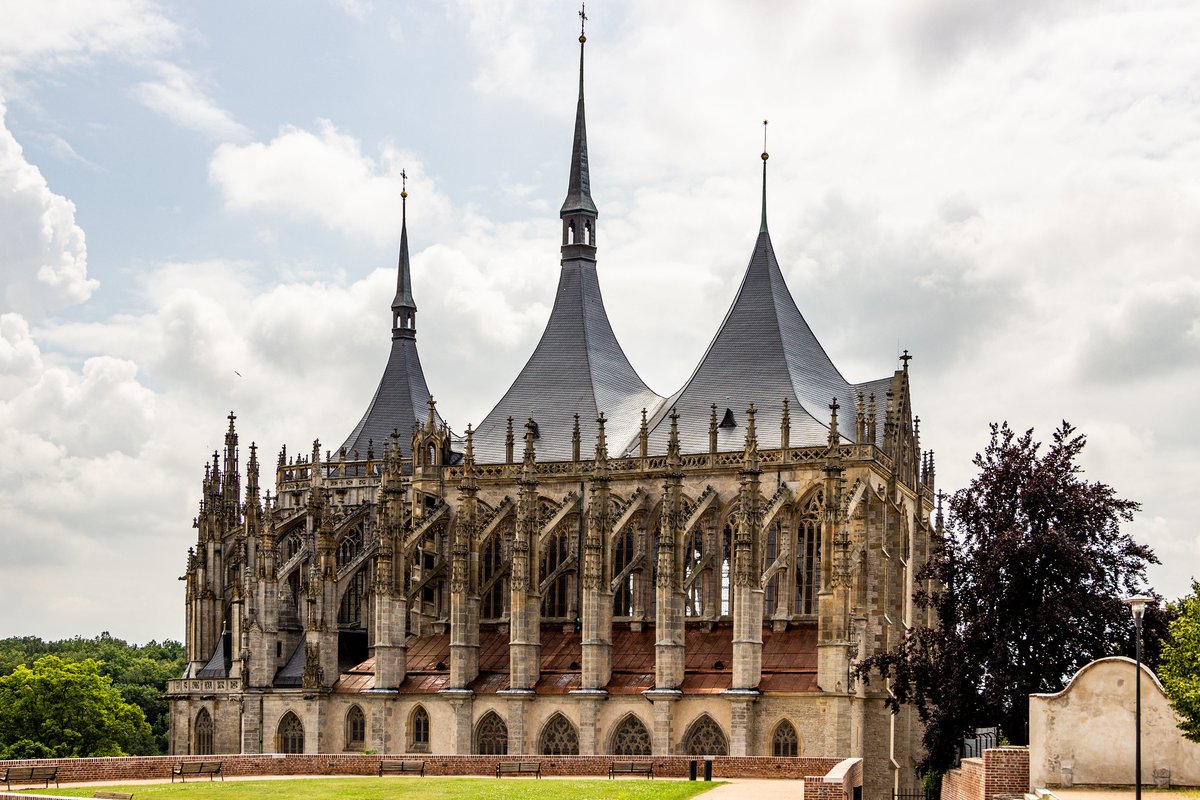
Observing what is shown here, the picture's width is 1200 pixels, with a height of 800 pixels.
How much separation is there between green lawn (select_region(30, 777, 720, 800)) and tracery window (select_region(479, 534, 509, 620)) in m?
20.1

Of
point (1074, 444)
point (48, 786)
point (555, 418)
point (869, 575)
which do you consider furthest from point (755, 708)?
point (48, 786)

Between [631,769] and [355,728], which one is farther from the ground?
[631,769]

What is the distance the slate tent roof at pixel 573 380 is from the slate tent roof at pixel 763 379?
8.64 feet

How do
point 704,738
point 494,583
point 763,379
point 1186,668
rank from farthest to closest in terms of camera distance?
point 494,583 → point 763,379 → point 704,738 → point 1186,668

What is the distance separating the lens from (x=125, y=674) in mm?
108375

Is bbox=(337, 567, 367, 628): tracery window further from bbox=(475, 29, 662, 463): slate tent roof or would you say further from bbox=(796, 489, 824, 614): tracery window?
bbox=(796, 489, 824, 614): tracery window

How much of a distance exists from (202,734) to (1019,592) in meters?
35.3

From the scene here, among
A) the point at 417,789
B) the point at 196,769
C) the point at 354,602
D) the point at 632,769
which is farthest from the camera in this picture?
the point at 354,602

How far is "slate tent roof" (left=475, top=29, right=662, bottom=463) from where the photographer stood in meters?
69.3

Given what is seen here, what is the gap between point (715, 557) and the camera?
6238 centimetres

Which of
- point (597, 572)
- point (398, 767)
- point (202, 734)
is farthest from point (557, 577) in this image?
point (398, 767)

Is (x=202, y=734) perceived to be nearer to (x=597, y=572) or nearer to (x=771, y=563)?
(x=597, y=572)

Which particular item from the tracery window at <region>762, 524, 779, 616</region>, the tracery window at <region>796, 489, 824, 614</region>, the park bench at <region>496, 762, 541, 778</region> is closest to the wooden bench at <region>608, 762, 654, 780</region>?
the park bench at <region>496, 762, 541, 778</region>

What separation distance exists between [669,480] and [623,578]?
5129 mm
